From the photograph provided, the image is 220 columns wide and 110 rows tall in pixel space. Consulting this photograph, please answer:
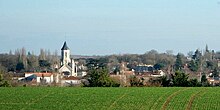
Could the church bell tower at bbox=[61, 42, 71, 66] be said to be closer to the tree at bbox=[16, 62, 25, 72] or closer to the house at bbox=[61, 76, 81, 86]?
the tree at bbox=[16, 62, 25, 72]

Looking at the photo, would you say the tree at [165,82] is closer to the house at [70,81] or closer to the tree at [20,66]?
the house at [70,81]

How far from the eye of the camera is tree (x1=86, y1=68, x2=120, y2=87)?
6644 centimetres

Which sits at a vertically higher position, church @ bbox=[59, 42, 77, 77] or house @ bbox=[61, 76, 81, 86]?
church @ bbox=[59, 42, 77, 77]

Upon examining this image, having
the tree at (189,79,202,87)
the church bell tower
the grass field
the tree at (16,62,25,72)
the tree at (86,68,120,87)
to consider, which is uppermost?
the church bell tower

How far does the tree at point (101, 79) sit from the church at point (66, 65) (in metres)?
64.5

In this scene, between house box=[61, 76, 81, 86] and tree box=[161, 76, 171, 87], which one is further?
house box=[61, 76, 81, 86]

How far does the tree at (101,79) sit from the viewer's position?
66.4 metres

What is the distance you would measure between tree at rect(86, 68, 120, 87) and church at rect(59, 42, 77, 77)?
64.5m

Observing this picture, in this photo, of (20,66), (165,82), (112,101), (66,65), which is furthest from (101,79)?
(20,66)

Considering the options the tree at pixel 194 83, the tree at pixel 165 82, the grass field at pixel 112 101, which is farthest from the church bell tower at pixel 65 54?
the grass field at pixel 112 101

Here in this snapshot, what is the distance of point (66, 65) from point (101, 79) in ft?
255

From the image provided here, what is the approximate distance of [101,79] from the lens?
6738 centimetres

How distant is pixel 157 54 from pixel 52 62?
54.5m

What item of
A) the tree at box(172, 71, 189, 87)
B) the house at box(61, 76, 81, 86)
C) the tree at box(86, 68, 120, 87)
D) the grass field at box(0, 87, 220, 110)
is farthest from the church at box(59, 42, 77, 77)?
the grass field at box(0, 87, 220, 110)
